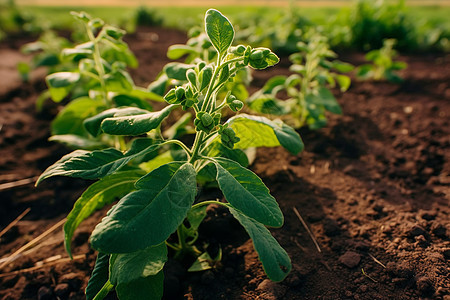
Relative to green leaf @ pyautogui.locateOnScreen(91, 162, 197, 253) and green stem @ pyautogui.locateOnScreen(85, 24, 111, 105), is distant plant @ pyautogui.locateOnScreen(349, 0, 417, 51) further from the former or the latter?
green leaf @ pyautogui.locateOnScreen(91, 162, 197, 253)

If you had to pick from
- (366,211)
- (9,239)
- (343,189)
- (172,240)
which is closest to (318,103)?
(343,189)

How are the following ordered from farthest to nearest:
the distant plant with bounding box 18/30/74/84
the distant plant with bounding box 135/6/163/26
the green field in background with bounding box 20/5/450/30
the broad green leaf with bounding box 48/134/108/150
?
the distant plant with bounding box 135/6/163/26 → the green field in background with bounding box 20/5/450/30 → the distant plant with bounding box 18/30/74/84 → the broad green leaf with bounding box 48/134/108/150

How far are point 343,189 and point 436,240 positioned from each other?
2.06 feet

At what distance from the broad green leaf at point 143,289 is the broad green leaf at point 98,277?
0.54 feet

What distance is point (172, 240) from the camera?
2.09 m

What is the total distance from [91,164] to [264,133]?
0.83 meters

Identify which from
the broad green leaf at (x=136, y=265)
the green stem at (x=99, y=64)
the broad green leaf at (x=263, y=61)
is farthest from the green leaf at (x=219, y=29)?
the green stem at (x=99, y=64)

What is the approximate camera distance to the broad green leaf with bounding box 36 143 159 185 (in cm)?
149

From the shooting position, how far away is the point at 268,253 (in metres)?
1.38

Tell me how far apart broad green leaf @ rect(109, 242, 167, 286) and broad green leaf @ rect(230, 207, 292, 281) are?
0.40m

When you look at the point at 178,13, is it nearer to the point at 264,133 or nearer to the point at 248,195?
the point at 264,133

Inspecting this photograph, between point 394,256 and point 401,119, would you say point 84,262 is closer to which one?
point 394,256

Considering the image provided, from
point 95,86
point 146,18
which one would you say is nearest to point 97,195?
point 95,86

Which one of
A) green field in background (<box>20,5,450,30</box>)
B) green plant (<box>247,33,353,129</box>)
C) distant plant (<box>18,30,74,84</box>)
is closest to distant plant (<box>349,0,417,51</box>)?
green field in background (<box>20,5,450,30</box>)
